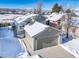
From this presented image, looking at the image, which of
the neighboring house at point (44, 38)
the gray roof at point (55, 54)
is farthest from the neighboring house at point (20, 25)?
the gray roof at point (55, 54)

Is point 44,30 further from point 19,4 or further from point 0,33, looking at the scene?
point 19,4

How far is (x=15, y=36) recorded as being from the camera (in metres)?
4.56

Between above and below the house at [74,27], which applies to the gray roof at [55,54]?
below

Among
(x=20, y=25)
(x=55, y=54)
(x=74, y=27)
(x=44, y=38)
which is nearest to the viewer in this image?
(x=55, y=54)

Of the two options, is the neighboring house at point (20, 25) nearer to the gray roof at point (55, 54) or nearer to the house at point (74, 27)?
the house at point (74, 27)

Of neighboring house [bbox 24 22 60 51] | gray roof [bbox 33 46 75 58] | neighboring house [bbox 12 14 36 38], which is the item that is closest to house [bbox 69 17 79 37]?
neighboring house [bbox 12 14 36 38]

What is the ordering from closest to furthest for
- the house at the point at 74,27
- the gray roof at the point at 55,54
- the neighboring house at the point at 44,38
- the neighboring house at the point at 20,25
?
the gray roof at the point at 55,54 → the neighboring house at the point at 44,38 → the neighboring house at the point at 20,25 → the house at the point at 74,27

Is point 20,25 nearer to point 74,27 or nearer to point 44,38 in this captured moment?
point 44,38

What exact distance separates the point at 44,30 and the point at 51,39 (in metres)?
0.27

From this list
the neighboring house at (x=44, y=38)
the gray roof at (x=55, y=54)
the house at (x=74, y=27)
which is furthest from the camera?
the house at (x=74, y=27)

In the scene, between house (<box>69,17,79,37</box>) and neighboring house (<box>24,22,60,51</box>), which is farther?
house (<box>69,17,79,37</box>)

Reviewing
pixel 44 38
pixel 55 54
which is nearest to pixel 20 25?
pixel 44 38

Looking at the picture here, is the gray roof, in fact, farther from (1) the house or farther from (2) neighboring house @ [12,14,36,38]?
(1) the house

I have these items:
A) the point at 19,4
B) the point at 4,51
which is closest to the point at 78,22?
the point at 4,51
